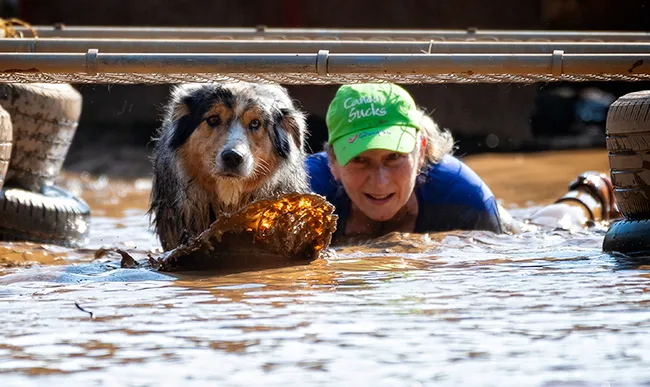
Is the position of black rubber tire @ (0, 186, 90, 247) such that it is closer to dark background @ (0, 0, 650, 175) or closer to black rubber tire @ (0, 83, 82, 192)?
black rubber tire @ (0, 83, 82, 192)

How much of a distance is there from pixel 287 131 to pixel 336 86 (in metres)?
6.39

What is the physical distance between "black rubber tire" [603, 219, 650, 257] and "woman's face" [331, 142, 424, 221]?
4.08ft

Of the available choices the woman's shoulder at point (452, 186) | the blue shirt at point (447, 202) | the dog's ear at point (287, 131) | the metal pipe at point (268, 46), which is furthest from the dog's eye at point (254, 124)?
the woman's shoulder at point (452, 186)

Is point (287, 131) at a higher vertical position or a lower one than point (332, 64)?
lower

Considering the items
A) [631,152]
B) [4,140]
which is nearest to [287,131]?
[4,140]

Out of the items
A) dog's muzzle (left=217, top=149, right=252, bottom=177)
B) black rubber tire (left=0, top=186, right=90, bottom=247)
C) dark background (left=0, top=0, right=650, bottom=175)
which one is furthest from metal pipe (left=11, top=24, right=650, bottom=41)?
dark background (left=0, top=0, right=650, bottom=175)

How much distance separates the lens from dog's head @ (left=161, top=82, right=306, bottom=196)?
5.17 m

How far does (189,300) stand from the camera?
12.0 feet

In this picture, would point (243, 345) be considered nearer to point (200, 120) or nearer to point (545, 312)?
point (545, 312)

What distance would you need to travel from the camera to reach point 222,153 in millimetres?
5094

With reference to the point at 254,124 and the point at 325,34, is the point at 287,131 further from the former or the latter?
the point at 325,34

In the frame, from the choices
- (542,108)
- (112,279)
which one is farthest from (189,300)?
(542,108)

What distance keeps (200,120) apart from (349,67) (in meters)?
1.21

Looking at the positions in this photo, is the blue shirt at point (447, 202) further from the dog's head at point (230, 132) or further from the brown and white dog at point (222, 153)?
the dog's head at point (230, 132)
